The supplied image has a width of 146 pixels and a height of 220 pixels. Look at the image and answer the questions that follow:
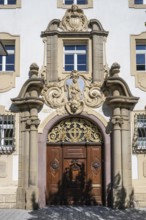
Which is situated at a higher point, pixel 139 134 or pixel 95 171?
pixel 139 134

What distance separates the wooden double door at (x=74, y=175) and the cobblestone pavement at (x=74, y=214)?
1.58 feet

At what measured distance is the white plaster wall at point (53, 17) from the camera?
46.0 ft

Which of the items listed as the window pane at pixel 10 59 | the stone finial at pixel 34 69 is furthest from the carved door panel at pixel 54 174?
the window pane at pixel 10 59

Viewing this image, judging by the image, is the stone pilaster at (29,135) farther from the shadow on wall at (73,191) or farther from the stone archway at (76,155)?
the shadow on wall at (73,191)

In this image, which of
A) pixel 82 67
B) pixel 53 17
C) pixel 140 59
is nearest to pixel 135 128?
pixel 140 59

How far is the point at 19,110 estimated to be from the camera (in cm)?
1371

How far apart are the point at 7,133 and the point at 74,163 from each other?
2370 millimetres

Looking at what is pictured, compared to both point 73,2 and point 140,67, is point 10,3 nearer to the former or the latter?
point 73,2

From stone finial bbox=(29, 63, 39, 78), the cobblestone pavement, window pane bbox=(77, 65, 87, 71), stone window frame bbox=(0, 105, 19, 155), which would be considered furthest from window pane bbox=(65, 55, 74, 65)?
the cobblestone pavement

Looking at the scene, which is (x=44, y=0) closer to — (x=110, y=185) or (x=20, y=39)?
(x=20, y=39)

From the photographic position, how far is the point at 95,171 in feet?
45.1

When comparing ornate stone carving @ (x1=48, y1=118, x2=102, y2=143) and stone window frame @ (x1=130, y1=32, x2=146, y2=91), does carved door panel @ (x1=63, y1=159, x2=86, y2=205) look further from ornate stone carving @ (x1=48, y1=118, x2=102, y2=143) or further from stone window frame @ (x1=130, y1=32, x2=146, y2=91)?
stone window frame @ (x1=130, y1=32, x2=146, y2=91)

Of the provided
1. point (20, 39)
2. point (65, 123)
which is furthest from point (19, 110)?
point (20, 39)

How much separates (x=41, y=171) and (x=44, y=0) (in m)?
5.74
